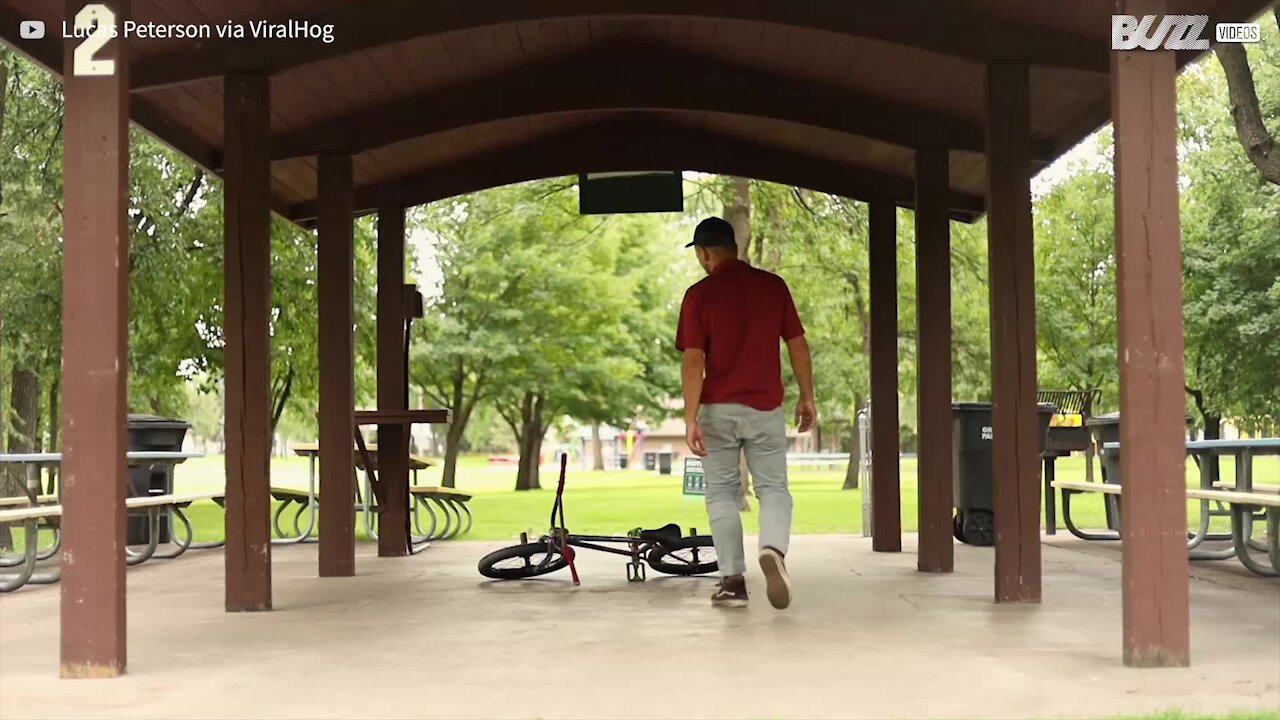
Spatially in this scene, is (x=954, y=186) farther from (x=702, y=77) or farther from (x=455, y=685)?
(x=455, y=685)

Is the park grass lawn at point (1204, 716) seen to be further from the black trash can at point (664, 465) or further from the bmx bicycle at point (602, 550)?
the black trash can at point (664, 465)

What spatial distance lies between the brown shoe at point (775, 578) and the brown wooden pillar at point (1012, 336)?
4.89ft

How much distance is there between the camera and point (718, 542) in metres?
8.39

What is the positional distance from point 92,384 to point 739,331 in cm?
366

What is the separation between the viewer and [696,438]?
811cm

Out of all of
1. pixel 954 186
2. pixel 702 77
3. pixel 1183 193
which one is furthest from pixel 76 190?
pixel 1183 193

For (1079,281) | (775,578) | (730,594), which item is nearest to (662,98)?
(730,594)

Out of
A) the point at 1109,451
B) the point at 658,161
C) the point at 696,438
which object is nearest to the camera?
the point at 696,438

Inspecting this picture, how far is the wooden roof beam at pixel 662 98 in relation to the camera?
10.6m

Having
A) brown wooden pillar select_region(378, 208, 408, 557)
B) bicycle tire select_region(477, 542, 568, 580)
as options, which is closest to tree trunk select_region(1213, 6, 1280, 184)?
brown wooden pillar select_region(378, 208, 408, 557)

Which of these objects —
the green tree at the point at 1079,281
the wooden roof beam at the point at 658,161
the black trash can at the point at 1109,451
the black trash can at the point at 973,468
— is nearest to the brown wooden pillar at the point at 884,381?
the wooden roof beam at the point at 658,161

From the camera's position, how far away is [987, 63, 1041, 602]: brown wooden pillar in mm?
8523

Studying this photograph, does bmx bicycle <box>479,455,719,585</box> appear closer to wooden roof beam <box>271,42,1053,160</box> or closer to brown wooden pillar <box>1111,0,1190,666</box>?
wooden roof beam <box>271,42,1053,160</box>

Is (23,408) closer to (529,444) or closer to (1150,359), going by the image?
(529,444)
